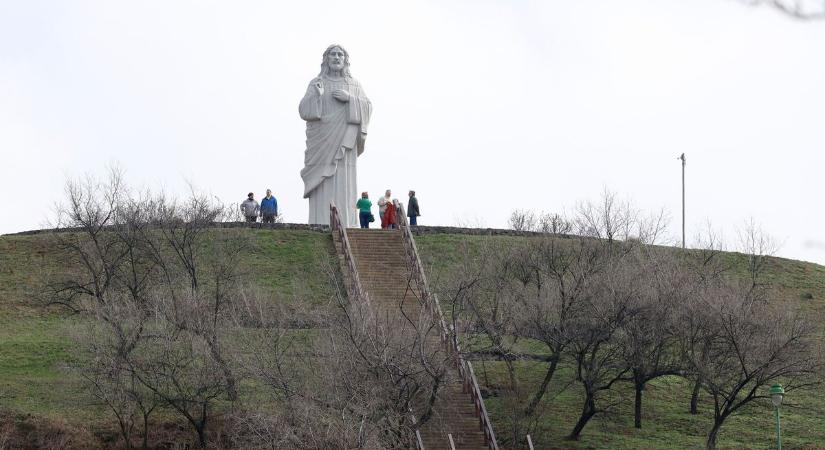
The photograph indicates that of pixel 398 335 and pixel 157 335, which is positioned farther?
pixel 157 335

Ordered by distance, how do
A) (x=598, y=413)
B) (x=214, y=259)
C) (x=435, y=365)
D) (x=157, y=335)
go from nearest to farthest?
(x=435, y=365), (x=157, y=335), (x=598, y=413), (x=214, y=259)

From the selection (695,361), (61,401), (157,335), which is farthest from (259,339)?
(695,361)

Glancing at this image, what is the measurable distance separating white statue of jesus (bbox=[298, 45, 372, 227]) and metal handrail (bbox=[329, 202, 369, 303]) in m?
0.49

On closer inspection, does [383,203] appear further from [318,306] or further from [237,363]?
[237,363]

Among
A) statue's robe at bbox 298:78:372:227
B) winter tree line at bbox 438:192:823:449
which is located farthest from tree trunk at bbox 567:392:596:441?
statue's robe at bbox 298:78:372:227

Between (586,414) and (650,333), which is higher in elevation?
(650,333)

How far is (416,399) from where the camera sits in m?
35.5

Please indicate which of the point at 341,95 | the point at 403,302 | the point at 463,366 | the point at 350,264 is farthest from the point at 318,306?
the point at 463,366

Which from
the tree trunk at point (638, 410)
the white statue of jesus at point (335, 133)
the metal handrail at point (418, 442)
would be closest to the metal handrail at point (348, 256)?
the white statue of jesus at point (335, 133)

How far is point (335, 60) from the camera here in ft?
165

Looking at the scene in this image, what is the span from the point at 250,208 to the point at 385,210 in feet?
16.4

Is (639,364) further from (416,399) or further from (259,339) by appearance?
(259,339)

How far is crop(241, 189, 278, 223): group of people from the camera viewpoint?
51875 millimetres

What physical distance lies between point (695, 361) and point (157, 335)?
12.0 meters
